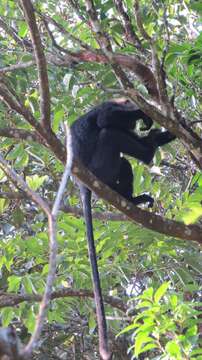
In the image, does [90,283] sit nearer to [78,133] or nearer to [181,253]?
[181,253]

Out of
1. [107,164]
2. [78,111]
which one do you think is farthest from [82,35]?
[107,164]

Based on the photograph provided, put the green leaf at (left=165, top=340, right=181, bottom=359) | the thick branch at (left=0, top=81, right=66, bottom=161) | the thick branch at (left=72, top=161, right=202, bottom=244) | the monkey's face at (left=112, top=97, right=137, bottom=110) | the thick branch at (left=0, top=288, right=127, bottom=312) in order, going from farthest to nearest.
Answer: the monkey's face at (left=112, top=97, right=137, bottom=110) < the thick branch at (left=0, top=288, right=127, bottom=312) < the thick branch at (left=72, top=161, right=202, bottom=244) < the thick branch at (left=0, top=81, right=66, bottom=161) < the green leaf at (left=165, top=340, right=181, bottom=359)

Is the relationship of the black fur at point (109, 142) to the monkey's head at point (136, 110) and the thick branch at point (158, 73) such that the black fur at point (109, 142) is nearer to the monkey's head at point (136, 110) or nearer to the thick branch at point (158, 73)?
the monkey's head at point (136, 110)

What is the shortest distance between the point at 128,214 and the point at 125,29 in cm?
105

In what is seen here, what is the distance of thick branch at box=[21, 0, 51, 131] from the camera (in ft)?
7.33

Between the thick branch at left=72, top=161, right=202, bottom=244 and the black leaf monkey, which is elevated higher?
the black leaf monkey

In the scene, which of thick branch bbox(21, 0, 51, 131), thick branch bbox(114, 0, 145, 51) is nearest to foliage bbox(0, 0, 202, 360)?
thick branch bbox(114, 0, 145, 51)

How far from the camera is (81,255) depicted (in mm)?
3266

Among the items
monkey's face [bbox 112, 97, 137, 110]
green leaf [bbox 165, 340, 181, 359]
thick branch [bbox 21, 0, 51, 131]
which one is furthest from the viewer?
monkey's face [bbox 112, 97, 137, 110]

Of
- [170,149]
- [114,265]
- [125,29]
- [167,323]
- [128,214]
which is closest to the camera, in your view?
[167,323]

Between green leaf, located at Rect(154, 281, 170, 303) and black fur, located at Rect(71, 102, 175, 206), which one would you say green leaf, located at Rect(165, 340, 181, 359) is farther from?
black fur, located at Rect(71, 102, 175, 206)

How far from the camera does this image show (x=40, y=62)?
2.30 metres

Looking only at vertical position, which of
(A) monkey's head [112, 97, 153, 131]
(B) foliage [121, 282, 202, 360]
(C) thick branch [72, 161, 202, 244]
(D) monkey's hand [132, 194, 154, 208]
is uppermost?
(A) monkey's head [112, 97, 153, 131]

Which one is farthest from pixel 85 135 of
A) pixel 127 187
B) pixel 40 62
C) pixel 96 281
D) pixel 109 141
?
pixel 40 62
